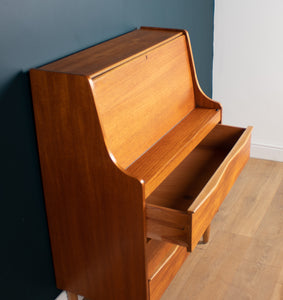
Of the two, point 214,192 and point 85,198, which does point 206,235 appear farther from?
point 85,198

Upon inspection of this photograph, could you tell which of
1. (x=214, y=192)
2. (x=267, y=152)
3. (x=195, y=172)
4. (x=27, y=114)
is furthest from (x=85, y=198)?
(x=267, y=152)

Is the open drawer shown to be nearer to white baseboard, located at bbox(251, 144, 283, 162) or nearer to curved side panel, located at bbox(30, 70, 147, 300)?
curved side panel, located at bbox(30, 70, 147, 300)

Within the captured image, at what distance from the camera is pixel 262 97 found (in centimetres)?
299

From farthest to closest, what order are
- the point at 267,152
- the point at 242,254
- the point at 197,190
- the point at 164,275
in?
1. the point at 267,152
2. the point at 242,254
3. the point at 197,190
4. the point at 164,275

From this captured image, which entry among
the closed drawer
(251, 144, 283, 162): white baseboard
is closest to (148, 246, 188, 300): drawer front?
the closed drawer

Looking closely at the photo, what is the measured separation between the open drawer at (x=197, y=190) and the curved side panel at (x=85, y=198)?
8 cm

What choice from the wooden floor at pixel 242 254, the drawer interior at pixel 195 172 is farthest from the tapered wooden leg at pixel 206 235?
the drawer interior at pixel 195 172

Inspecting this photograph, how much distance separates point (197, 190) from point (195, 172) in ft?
0.45

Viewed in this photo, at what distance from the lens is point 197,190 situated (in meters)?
1.74

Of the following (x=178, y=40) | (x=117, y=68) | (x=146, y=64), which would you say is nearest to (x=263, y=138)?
(x=178, y=40)

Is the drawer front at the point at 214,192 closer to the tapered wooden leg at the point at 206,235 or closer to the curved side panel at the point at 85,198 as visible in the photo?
the curved side panel at the point at 85,198

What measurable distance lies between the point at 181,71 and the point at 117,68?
1.76 ft

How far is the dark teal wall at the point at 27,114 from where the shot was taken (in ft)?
4.43

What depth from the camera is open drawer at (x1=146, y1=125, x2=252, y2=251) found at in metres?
1.39
